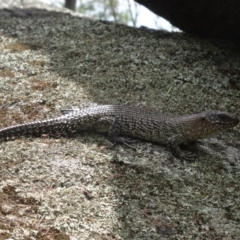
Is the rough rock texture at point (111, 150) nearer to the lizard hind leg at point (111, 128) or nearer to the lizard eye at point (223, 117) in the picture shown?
the lizard hind leg at point (111, 128)

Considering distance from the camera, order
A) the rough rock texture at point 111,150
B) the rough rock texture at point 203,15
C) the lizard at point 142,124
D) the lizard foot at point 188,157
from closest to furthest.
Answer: the rough rock texture at point 111,150, the lizard foot at point 188,157, the lizard at point 142,124, the rough rock texture at point 203,15

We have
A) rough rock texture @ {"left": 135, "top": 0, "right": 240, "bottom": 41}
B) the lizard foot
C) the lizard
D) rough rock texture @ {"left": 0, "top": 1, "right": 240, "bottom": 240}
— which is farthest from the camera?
rough rock texture @ {"left": 135, "top": 0, "right": 240, "bottom": 41}

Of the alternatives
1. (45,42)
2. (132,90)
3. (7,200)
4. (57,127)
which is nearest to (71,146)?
(57,127)

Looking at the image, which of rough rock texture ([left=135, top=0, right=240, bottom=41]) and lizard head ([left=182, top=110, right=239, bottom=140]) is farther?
rough rock texture ([left=135, top=0, right=240, bottom=41])

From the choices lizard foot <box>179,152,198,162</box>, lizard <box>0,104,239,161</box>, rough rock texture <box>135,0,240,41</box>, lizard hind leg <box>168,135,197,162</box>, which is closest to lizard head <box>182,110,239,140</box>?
lizard <box>0,104,239,161</box>

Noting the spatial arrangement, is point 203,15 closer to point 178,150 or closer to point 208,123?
point 208,123

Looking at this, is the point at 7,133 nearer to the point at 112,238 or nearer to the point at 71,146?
the point at 71,146

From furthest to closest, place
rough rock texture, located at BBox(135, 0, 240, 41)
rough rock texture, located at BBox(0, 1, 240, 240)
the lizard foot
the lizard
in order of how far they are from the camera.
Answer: rough rock texture, located at BBox(135, 0, 240, 41)
the lizard
the lizard foot
rough rock texture, located at BBox(0, 1, 240, 240)

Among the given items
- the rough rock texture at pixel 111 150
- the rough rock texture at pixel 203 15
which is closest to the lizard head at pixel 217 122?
the rough rock texture at pixel 111 150

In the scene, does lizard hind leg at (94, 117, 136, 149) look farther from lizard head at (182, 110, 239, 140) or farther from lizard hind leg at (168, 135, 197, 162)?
lizard head at (182, 110, 239, 140)
